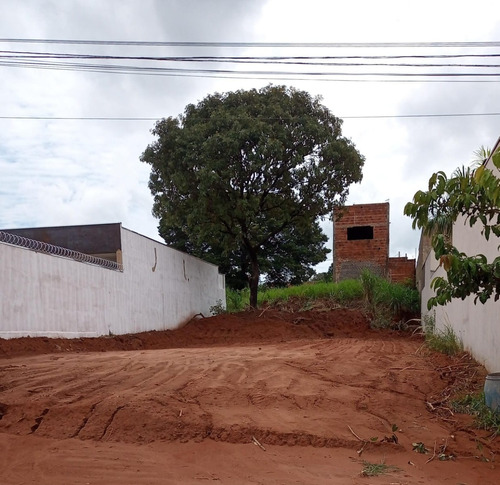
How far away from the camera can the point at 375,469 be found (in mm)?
4289

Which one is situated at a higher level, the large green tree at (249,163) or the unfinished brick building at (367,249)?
the large green tree at (249,163)

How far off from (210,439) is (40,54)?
27.2 ft

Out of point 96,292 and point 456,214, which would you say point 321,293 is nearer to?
point 96,292

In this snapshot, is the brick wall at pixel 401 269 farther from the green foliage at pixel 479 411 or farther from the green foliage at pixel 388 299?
the green foliage at pixel 479 411

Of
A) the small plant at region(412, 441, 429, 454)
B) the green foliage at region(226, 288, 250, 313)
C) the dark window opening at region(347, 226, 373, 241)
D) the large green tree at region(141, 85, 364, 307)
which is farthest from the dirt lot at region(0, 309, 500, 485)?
the green foliage at region(226, 288, 250, 313)

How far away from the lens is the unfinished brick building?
907 inches

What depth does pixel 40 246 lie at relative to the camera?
10664 millimetres

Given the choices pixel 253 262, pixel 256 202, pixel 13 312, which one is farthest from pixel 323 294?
pixel 13 312

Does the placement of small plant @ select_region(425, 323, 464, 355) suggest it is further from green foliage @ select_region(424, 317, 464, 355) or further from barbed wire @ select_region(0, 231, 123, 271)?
barbed wire @ select_region(0, 231, 123, 271)

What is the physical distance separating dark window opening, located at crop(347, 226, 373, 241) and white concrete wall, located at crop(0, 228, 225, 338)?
24.3ft

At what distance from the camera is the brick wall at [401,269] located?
23.1 metres

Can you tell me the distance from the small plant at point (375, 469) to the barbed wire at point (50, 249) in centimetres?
759

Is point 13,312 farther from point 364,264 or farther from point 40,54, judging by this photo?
point 364,264

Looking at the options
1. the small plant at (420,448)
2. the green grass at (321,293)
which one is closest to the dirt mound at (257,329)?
the green grass at (321,293)
